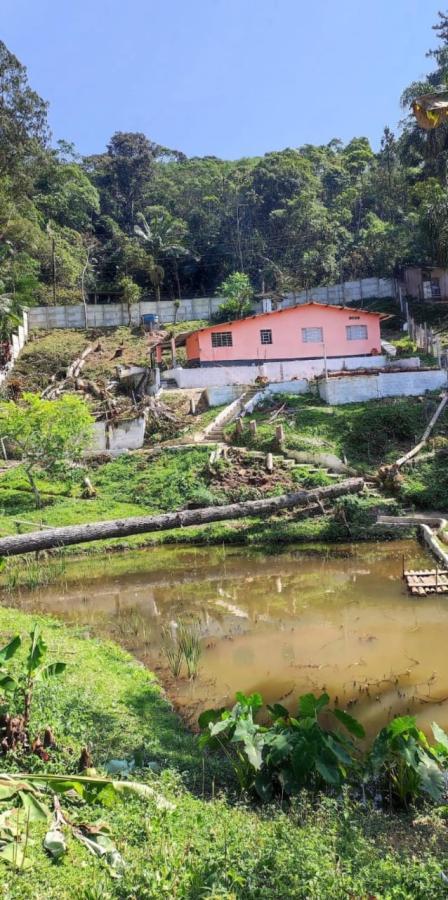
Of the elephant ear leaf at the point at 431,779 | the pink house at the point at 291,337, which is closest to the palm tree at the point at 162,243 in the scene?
the pink house at the point at 291,337

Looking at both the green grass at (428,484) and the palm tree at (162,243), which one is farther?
the palm tree at (162,243)

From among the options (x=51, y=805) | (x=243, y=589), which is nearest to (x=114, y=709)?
(x=51, y=805)

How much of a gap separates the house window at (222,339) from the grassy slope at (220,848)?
102ft

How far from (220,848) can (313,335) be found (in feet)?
111

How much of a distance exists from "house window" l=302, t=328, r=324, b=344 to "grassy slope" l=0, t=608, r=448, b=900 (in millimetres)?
31840

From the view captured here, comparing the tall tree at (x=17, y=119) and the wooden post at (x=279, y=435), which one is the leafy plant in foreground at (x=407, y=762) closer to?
the wooden post at (x=279, y=435)

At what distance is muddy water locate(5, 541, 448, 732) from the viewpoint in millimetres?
8367

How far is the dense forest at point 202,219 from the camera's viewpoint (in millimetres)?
43719

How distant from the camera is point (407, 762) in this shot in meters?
5.39

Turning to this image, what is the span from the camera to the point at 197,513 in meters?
17.9

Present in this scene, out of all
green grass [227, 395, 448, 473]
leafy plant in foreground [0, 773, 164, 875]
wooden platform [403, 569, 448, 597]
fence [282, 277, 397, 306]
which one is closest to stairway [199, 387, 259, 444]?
green grass [227, 395, 448, 473]

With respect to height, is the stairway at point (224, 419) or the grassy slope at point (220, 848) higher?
the stairway at point (224, 419)

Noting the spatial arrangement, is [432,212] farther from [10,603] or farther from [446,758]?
[446,758]

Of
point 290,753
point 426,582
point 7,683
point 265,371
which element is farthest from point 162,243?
point 290,753
